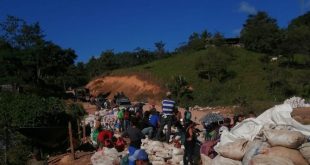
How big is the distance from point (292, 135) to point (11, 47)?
53.1 metres

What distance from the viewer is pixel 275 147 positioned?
6.52 metres

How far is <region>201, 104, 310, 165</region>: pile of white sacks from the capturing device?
20.8 feet

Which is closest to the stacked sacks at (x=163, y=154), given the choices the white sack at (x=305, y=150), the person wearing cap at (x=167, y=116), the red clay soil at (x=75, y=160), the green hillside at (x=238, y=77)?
the person wearing cap at (x=167, y=116)

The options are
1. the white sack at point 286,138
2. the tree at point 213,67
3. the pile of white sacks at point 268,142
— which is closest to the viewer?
the pile of white sacks at point 268,142

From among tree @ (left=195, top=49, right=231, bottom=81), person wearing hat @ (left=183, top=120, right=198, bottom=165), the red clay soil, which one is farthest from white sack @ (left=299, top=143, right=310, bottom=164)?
tree @ (left=195, top=49, right=231, bottom=81)

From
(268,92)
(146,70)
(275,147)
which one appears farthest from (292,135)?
(146,70)

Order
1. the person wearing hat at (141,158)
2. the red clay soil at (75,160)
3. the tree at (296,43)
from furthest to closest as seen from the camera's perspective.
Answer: the tree at (296,43) → the red clay soil at (75,160) → the person wearing hat at (141,158)

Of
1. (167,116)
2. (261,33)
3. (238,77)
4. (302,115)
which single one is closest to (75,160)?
(167,116)

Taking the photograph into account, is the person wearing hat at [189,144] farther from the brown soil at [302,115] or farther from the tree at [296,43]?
the tree at [296,43]

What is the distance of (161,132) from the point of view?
1289 centimetres

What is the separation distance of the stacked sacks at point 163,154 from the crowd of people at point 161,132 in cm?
32

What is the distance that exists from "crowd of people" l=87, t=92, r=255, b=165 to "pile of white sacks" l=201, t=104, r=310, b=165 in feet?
3.38

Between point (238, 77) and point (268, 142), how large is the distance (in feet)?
139

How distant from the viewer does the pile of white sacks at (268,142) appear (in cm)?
635
